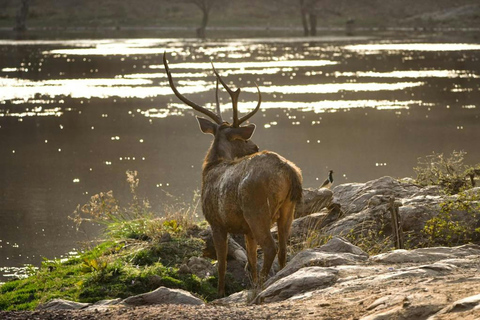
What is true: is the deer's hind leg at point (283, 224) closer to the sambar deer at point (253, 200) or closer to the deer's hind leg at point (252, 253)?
the sambar deer at point (253, 200)

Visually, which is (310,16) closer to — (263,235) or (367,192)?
(367,192)

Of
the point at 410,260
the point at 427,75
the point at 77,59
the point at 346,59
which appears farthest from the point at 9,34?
the point at 410,260

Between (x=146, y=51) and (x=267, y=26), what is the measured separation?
3432cm

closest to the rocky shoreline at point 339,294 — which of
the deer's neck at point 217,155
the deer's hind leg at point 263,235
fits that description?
the deer's hind leg at point 263,235

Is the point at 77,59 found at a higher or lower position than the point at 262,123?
higher

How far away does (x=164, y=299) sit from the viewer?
799 cm

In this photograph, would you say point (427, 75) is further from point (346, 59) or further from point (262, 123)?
point (262, 123)

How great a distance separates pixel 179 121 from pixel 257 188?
16718 millimetres

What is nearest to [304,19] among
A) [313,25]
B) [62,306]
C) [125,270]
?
[313,25]

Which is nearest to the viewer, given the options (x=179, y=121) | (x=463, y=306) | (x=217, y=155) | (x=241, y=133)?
(x=463, y=306)

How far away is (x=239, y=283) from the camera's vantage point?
9.89m

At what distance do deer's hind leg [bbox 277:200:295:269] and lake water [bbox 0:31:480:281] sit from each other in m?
4.01

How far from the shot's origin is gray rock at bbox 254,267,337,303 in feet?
24.2

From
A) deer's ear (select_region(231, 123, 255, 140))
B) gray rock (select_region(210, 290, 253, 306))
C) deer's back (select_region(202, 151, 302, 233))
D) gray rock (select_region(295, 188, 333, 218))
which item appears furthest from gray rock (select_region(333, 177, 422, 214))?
gray rock (select_region(210, 290, 253, 306))
